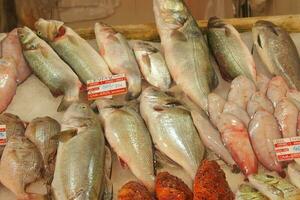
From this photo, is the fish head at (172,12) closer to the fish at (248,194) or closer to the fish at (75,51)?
the fish at (75,51)

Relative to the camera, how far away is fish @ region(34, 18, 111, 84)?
7.35 feet

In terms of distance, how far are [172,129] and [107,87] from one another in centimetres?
38

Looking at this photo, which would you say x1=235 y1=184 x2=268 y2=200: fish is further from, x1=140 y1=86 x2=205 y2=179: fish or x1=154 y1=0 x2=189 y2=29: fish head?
x1=154 y1=0 x2=189 y2=29: fish head

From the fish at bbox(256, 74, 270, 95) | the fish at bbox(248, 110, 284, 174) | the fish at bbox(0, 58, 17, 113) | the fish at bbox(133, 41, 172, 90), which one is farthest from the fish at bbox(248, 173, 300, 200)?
the fish at bbox(0, 58, 17, 113)

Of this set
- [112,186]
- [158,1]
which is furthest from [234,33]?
[112,186]

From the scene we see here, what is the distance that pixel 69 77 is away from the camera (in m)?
2.20

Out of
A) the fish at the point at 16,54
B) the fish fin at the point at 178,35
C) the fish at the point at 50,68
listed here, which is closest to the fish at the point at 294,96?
the fish fin at the point at 178,35

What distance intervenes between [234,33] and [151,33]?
0.42m

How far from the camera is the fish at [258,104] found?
6.75 ft

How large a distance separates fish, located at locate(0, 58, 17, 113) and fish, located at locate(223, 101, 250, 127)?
0.93 m

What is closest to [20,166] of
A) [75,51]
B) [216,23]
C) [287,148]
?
[75,51]

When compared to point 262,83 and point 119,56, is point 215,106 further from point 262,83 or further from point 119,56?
point 119,56

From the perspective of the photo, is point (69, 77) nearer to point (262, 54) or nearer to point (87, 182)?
point (87, 182)

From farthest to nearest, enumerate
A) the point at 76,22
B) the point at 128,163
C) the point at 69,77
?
the point at 76,22 → the point at 69,77 → the point at 128,163
